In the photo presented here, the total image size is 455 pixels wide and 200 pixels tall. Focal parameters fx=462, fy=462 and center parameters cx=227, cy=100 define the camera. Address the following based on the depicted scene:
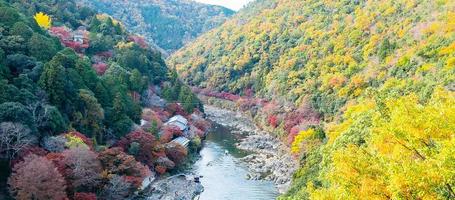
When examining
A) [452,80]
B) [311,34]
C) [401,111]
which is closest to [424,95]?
[452,80]

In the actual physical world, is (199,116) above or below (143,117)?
below

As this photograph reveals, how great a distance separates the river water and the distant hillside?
102 m

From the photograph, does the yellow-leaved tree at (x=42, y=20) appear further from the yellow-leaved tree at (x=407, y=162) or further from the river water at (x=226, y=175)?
the yellow-leaved tree at (x=407, y=162)

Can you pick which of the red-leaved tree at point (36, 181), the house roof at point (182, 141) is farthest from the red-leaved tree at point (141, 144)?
the red-leaved tree at point (36, 181)

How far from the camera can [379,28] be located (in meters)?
62.1

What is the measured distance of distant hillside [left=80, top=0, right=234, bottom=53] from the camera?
156250 millimetres

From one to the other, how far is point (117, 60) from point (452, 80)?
130 feet

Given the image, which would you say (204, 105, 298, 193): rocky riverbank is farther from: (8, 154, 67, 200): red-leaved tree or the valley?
(8, 154, 67, 200): red-leaved tree

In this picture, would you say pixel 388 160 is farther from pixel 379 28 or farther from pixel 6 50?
pixel 379 28

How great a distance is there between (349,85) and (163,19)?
128 metres

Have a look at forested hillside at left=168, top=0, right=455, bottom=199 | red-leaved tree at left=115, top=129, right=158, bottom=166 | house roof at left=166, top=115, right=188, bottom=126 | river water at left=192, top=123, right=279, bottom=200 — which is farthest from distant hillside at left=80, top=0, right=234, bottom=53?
red-leaved tree at left=115, top=129, right=158, bottom=166

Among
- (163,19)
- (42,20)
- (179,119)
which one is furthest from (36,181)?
(163,19)

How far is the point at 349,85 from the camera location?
180 ft

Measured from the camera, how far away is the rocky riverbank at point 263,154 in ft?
145
